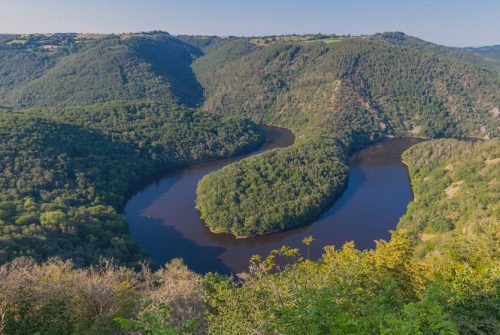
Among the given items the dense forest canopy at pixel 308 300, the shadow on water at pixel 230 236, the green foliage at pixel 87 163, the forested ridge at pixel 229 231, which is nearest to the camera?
the dense forest canopy at pixel 308 300

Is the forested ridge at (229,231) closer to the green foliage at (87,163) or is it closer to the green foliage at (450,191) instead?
the green foliage at (87,163)

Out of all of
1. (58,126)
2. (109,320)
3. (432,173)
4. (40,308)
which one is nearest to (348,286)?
(109,320)

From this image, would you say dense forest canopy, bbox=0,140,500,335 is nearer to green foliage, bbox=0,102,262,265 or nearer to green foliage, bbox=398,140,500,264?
green foliage, bbox=398,140,500,264

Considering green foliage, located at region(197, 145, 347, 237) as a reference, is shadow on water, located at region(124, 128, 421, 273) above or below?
below

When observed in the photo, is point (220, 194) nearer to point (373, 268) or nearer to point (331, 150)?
point (331, 150)

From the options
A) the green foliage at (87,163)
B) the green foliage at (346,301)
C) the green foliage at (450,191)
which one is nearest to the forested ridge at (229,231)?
the green foliage at (346,301)

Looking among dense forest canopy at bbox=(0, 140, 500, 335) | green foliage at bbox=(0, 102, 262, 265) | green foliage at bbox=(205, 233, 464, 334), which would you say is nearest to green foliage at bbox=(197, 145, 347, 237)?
green foliage at bbox=(0, 102, 262, 265)

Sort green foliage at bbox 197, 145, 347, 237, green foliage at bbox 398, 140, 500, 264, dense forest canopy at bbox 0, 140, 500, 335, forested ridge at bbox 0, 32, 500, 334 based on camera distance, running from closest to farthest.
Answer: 1. dense forest canopy at bbox 0, 140, 500, 335
2. forested ridge at bbox 0, 32, 500, 334
3. green foliage at bbox 398, 140, 500, 264
4. green foliage at bbox 197, 145, 347, 237

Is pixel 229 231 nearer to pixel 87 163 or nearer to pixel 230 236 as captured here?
pixel 230 236
